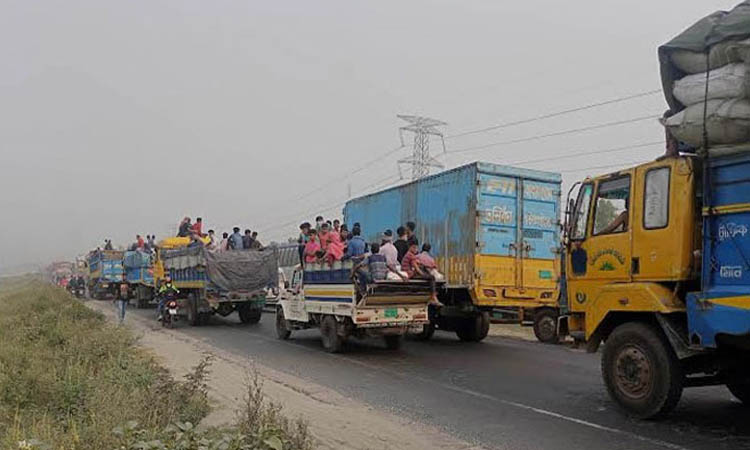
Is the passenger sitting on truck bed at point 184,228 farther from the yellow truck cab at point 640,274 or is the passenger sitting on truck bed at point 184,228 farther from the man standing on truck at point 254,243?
the yellow truck cab at point 640,274

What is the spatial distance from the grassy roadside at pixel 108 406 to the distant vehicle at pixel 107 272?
22528mm

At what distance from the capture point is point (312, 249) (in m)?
14.3

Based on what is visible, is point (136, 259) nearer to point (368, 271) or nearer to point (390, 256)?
point (390, 256)

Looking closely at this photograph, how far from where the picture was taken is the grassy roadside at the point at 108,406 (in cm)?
488

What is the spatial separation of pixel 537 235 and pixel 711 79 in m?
8.23

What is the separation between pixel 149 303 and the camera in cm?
2992

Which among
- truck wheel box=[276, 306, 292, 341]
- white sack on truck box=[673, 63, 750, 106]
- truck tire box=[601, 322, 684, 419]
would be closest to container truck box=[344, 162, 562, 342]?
truck wheel box=[276, 306, 292, 341]

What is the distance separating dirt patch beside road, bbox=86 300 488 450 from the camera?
639cm

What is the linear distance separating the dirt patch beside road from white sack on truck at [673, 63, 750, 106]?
4.19 m

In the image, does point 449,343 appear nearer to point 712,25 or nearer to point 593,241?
point 593,241

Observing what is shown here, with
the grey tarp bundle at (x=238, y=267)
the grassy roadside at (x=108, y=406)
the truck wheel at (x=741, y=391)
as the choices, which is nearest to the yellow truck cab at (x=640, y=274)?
the truck wheel at (x=741, y=391)

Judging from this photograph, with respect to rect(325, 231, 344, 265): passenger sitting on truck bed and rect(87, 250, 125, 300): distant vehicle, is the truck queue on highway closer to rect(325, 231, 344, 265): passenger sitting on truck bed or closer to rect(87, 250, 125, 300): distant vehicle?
rect(325, 231, 344, 265): passenger sitting on truck bed

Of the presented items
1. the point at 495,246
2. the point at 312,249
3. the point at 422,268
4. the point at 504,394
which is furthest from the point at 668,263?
the point at 312,249

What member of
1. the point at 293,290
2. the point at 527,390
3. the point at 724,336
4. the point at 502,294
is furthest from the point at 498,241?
the point at 724,336
